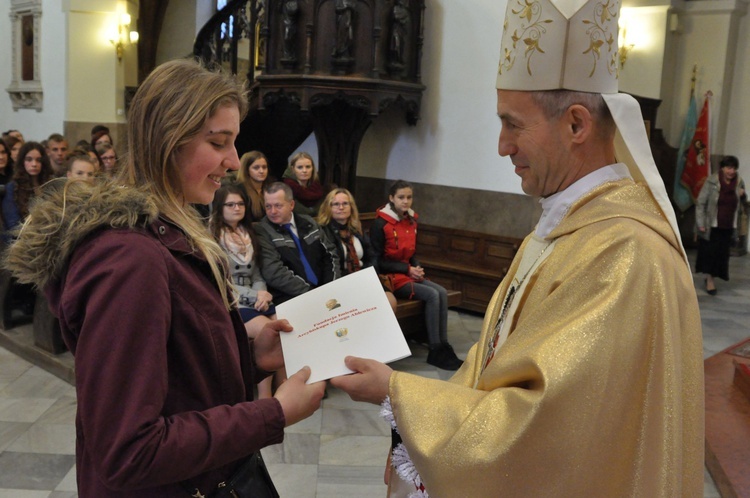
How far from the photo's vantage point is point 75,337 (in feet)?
3.85

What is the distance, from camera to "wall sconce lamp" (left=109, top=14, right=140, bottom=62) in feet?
35.2

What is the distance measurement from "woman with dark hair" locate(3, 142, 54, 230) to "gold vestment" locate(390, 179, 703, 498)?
4649 mm

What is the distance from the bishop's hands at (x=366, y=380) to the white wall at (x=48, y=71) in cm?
1068

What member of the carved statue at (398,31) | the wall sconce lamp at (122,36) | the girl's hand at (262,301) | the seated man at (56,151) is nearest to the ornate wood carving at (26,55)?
the wall sconce lamp at (122,36)

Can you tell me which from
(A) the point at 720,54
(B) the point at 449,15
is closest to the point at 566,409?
(B) the point at 449,15

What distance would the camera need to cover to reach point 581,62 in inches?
56.9

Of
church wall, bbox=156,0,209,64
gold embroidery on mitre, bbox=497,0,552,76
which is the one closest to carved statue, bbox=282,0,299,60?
gold embroidery on mitre, bbox=497,0,552,76

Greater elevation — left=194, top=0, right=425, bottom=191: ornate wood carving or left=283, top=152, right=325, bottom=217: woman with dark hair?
left=194, top=0, right=425, bottom=191: ornate wood carving

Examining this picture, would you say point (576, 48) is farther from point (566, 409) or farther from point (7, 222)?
point (7, 222)

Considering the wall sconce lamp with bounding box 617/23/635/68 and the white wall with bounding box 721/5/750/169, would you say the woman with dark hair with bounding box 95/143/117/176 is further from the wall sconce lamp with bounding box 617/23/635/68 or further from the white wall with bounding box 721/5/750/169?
the white wall with bounding box 721/5/750/169

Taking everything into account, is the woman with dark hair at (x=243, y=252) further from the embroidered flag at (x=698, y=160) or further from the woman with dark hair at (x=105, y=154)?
the embroidered flag at (x=698, y=160)

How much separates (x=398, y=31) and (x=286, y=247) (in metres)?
2.81

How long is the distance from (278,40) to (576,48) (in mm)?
5153

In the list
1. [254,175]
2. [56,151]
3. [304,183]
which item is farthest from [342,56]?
[56,151]
